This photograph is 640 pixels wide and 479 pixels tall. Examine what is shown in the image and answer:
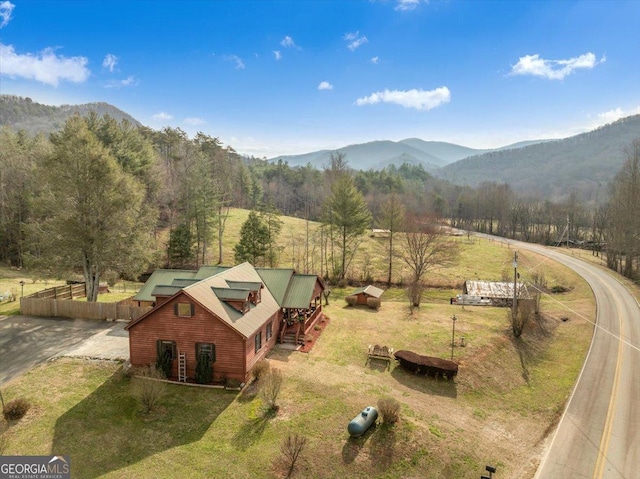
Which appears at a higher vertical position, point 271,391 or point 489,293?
point 271,391

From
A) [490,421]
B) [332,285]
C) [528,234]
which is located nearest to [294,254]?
[332,285]

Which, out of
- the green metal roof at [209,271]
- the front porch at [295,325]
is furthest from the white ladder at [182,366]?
the green metal roof at [209,271]

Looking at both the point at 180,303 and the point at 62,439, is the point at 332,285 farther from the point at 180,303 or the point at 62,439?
the point at 62,439

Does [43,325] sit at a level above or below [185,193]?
below

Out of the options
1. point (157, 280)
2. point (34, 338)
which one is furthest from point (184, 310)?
point (34, 338)

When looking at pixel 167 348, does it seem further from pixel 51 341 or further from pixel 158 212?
pixel 158 212

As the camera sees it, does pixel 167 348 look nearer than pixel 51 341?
Yes
